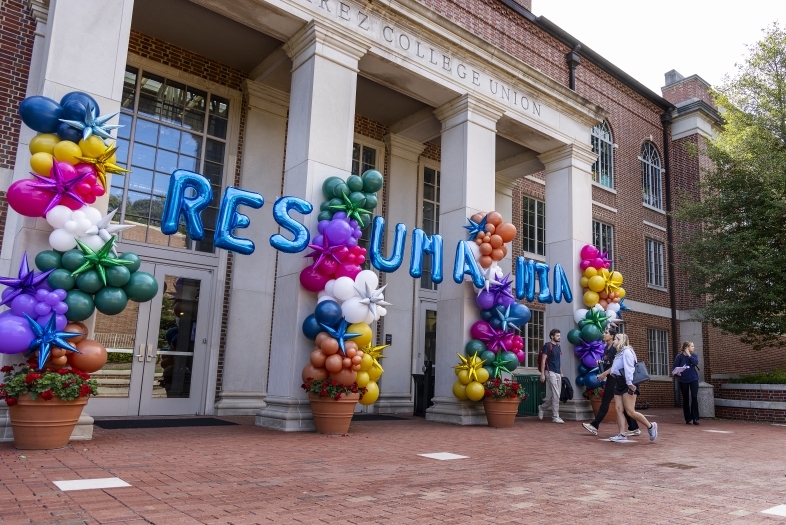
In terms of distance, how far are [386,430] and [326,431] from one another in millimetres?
1293

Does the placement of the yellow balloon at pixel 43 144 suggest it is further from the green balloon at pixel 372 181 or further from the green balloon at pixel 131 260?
the green balloon at pixel 372 181

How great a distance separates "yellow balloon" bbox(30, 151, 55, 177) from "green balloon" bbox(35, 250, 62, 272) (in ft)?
2.89

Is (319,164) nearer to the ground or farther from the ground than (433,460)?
farther from the ground

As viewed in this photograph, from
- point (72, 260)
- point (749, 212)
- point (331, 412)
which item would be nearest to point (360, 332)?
point (331, 412)

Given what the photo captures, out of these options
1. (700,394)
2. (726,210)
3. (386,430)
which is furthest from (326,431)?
(726,210)

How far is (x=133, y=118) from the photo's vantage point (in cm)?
1016

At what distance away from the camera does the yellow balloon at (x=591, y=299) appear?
13.1 metres

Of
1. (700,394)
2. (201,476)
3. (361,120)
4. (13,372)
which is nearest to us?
(201,476)

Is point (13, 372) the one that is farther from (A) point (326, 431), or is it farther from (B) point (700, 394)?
(B) point (700, 394)

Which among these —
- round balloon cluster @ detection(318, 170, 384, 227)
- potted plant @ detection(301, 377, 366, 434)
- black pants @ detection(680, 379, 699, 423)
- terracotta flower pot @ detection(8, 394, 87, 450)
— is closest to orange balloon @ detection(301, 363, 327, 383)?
potted plant @ detection(301, 377, 366, 434)

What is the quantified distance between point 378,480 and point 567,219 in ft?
32.6

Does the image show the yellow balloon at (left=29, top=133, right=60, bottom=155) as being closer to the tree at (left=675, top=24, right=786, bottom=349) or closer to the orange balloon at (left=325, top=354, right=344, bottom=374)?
the orange balloon at (left=325, top=354, right=344, bottom=374)

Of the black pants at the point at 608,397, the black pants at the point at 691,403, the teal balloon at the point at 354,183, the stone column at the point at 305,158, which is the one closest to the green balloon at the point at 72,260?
the stone column at the point at 305,158

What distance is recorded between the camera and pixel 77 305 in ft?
20.9
